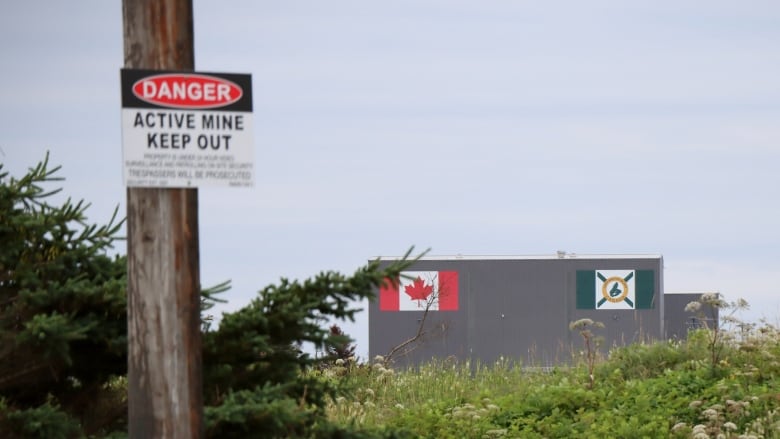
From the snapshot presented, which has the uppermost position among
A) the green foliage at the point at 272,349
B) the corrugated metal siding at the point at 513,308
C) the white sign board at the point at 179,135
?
the white sign board at the point at 179,135

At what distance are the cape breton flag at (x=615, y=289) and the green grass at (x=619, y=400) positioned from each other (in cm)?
1971

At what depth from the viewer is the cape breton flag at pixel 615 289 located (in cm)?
3509

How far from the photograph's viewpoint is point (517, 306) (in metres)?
35.3

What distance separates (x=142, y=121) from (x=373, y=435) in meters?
2.85

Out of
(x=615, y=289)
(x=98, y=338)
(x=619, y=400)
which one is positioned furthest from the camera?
(x=615, y=289)

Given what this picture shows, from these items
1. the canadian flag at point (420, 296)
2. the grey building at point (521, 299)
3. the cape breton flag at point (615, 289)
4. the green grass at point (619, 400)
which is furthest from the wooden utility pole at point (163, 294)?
the cape breton flag at point (615, 289)

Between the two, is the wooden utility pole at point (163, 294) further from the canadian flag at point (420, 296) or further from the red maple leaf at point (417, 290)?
the canadian flag at point (420, 296)

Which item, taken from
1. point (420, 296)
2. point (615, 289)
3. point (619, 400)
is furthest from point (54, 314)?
point (615, 289)

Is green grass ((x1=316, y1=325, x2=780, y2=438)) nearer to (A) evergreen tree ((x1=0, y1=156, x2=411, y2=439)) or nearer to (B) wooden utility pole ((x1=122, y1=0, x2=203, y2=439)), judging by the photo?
(A) evergreen tree ((x1=0, y1=156, x2=411, y2=439))

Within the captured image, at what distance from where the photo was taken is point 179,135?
19.3ft

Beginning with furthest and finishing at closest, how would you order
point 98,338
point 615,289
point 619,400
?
1. point 615,289
2. point 619,400
3. point 98,338

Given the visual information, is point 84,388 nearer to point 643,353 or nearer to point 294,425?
Answer: point 294,425

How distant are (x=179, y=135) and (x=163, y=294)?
35.2 inches

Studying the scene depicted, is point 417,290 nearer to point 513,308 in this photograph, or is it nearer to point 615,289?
point 513,308
